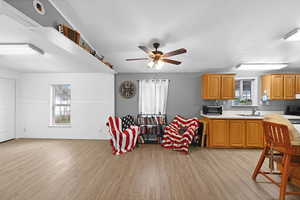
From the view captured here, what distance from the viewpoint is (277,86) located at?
4305 mm

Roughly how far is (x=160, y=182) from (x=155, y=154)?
47.6 inches

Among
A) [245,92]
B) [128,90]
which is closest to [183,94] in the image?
[128,90]

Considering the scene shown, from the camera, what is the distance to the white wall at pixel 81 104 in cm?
484

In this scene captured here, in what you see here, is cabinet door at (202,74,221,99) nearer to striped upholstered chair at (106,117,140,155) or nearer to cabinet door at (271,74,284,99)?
cabinet door at (271,74,284,99)

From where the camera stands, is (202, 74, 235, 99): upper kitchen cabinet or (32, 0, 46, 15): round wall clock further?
(202, 74, 235, 99): upper kitchen cabinet

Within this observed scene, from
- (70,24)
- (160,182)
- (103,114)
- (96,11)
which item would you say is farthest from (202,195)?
(103,114)

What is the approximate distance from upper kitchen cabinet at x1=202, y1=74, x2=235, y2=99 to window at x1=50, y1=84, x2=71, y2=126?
469 centimetres

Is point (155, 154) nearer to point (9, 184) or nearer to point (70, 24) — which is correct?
point (9, 184)

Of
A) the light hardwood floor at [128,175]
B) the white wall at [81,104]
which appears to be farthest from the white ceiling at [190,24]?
the light hardwood floor at [128,175]

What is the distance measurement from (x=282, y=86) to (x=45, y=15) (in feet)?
19.0

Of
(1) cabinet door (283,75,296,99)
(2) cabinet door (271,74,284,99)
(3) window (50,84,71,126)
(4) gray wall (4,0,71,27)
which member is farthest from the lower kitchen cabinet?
(3) window (50,84,71,126)

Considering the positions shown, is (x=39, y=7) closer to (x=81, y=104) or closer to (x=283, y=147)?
(x=283, y=147)

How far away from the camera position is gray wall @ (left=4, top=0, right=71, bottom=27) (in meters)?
1.33

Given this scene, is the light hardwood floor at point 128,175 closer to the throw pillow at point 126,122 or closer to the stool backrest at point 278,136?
the stool backrest at point 278,136
